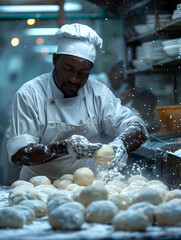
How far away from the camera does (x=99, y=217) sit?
130 cm

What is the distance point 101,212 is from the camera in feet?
4.29

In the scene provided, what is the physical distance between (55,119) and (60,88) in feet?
0.62

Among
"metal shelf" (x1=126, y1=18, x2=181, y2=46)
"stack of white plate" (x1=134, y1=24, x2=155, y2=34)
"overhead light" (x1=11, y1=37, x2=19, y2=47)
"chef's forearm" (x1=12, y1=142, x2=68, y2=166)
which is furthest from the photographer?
"overhead light" (x1=11, y1=37, x2=19, y2=47)

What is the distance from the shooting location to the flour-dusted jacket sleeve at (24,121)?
214cm

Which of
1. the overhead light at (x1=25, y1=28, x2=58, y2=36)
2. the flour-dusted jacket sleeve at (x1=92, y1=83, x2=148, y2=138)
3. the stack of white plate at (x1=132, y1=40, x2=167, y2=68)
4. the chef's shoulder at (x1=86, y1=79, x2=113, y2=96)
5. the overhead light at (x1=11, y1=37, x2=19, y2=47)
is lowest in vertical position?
the flour-dusted jacket sleeve at (x1=92, y1=83, x2=148, y2=138)

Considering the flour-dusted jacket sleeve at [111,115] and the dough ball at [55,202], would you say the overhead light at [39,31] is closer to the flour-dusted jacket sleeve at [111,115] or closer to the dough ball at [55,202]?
the flour-dusted jacket sleeve at [111,115]

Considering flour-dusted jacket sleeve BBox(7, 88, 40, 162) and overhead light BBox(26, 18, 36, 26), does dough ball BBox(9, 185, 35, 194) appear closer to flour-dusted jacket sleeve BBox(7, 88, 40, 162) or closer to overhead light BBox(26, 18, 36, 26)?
flour-dusted jacket sleeve BBox(7, 88, 40, 162)

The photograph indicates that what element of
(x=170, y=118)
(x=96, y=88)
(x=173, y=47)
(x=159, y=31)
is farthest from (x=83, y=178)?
(x=159, y=31)

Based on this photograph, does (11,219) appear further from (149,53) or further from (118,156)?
(149,53)

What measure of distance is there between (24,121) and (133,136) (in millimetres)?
632

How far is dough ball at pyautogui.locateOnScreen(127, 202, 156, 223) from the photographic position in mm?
1280

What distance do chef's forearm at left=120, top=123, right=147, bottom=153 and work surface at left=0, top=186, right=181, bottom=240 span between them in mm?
948

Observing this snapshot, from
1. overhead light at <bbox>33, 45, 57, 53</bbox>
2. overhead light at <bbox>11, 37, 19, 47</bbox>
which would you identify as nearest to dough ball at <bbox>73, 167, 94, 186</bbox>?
overhead light at <bbox>33, 45, 57, 53</bbox>

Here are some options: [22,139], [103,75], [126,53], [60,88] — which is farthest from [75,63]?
[126,53]
